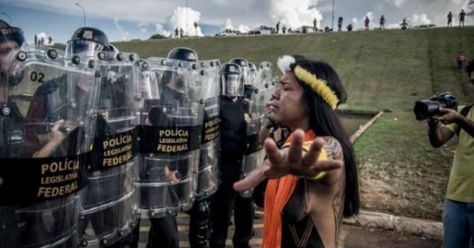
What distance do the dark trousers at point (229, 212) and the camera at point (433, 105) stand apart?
6.74 feet

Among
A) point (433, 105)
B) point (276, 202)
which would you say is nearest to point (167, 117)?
point (276, 202)

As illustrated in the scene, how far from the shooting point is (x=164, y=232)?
3.90 meters

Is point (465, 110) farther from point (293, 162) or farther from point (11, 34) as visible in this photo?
point (11, 34)

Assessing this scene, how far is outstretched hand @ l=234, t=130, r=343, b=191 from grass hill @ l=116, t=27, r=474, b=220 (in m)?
4.84

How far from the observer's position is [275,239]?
7.00 ft

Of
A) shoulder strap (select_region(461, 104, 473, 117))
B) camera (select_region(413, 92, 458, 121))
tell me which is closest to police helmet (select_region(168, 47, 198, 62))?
camera (select_region(413, 92, 458, 121))

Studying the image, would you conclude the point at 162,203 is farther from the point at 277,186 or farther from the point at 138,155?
the point at 277,186

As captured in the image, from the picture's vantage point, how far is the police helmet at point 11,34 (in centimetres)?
269

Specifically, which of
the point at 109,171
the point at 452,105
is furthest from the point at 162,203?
the point at 452,105

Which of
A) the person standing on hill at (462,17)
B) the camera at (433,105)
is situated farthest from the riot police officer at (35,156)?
the person standing on hill at (462,17)

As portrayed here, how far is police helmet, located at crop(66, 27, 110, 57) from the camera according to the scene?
3635mm

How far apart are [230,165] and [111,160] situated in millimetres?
1943

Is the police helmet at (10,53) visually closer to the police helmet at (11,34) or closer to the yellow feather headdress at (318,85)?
the police helmet at (11,34)

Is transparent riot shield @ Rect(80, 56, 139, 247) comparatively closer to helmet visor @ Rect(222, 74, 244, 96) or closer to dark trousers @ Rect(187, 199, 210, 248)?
dark trousers @ Rect(187, 199, 210, 248)
